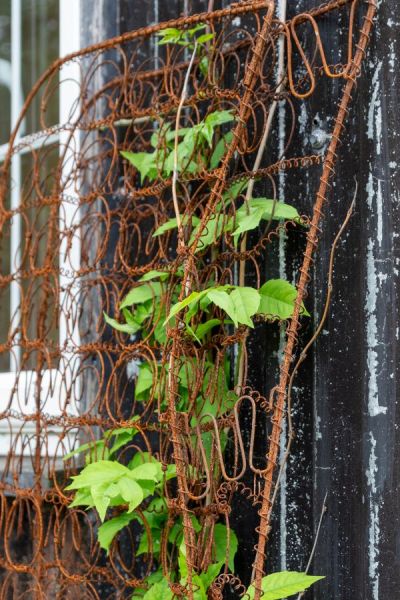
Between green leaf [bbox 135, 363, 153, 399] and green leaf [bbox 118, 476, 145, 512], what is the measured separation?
1.04 ft

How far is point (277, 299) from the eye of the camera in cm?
203

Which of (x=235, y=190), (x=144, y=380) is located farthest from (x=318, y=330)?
(x=144, y=380)

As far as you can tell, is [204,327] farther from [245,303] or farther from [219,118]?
[219,118]

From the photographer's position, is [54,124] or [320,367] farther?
[54,124]

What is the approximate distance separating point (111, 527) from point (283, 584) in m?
0.52

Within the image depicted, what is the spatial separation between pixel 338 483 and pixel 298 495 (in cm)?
11

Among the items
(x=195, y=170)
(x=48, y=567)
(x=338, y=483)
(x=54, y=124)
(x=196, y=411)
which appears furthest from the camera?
(x=54, y=124)

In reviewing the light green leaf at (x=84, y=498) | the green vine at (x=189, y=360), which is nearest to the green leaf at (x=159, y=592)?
the green vine at (x=189, y=360)

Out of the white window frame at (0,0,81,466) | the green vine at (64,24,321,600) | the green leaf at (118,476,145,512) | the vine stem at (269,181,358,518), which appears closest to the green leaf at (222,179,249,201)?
the green vine at (64,24,321,600)

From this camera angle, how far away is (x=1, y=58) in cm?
326

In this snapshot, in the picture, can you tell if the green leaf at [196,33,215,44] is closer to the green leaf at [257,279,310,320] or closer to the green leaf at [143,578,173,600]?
the green leaf at [257,279,310,320]

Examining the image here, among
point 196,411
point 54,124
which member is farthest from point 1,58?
point 196,411

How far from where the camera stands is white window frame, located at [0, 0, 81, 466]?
8.56ft

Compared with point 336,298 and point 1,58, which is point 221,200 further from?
point 1,58
